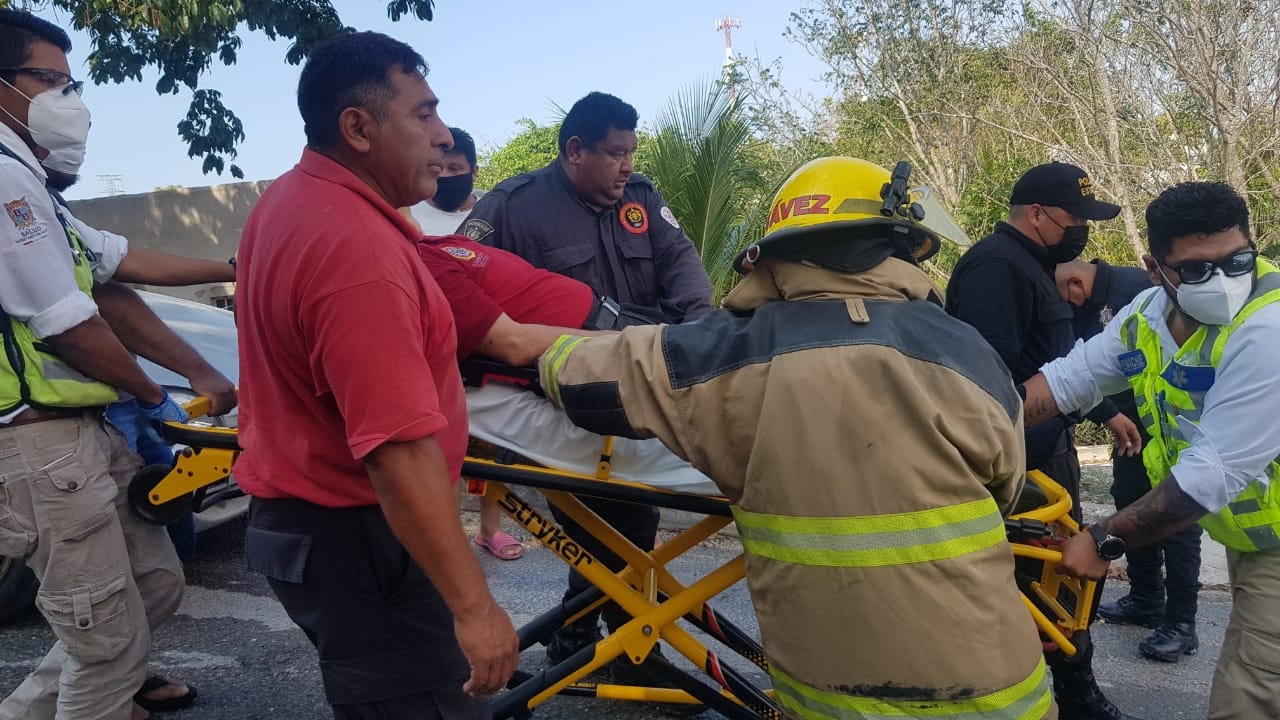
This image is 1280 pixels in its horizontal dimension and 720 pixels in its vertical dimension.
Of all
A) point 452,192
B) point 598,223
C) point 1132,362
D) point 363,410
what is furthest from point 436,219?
point 363,410

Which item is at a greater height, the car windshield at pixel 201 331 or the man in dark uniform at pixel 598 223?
the man in dark uniform at pixel 598 223

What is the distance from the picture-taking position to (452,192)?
497cm

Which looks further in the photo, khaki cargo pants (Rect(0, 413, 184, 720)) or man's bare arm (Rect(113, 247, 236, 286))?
man's bare arm (Rect(113, 247, 236, 286))

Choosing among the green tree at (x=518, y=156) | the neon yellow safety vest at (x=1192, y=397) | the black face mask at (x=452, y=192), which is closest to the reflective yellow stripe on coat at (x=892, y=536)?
the neon yellow safety vest at (x=1192, y=397)

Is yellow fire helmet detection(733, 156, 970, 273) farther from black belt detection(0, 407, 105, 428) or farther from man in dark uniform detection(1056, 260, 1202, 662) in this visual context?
man in dark uniform detection(1056, 260, 1202, 662)

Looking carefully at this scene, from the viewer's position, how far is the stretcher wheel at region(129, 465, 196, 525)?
Answer: 2.64 m

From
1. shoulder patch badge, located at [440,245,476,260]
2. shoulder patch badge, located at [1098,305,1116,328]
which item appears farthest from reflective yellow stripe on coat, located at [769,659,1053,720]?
shoulder patch badge, located at [1098,305,1116,328]

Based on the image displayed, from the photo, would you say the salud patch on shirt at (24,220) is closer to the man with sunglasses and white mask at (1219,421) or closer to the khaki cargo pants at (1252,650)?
the man with sunglasses and white mask at (1219,421)

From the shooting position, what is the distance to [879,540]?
1.72 m

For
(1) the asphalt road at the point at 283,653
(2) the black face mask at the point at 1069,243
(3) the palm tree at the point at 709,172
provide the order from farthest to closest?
(3) the palm tree at the point at 709,172, (2) the black face mask at the point at 1069,243, (1) the asphalt road at the point at 283,653

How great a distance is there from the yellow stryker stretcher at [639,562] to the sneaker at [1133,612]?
1.57 metres

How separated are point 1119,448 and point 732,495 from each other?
105 inches

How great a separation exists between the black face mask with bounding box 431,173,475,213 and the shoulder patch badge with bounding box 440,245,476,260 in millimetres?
2451

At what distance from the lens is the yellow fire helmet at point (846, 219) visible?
1.85 meters
